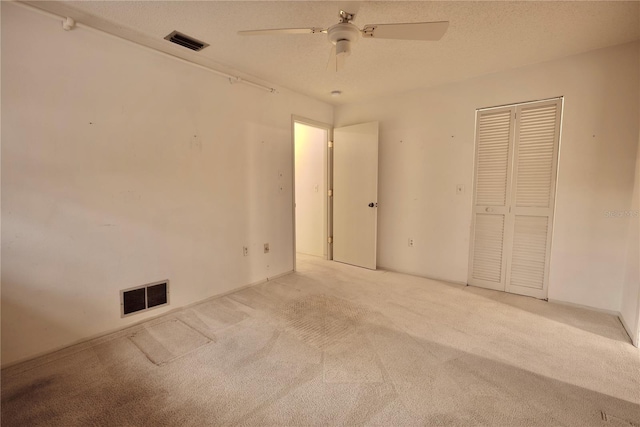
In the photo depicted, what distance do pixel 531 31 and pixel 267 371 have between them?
10.5 feet

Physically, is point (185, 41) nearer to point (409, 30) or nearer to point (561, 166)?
point (409, 30)

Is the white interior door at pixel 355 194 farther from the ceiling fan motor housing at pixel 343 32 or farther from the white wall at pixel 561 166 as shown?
the ceiling fan motor housing at pixel 343 32

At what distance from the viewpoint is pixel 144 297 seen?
8.25ft

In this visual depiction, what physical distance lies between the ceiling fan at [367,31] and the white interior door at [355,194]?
6.86 ft

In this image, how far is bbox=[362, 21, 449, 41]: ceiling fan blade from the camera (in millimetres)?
1652

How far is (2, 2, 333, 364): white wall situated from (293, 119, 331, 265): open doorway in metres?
1.47

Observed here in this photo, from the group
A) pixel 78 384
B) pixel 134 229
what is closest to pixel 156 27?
pixel 134 229

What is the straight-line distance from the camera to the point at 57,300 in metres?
2.08

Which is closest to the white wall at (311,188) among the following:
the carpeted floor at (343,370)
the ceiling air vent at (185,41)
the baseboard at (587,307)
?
the carpeted floor at (343,370)

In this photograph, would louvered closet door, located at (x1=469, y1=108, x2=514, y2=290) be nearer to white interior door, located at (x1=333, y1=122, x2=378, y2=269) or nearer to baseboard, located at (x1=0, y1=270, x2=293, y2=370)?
white interior door, located at (x1=333, y1=122, x2=378, y2=269)

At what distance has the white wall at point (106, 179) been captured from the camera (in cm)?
192

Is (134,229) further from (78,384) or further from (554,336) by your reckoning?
(554,336)

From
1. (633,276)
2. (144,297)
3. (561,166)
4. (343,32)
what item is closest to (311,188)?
(144,297)

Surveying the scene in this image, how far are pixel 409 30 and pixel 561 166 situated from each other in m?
2.21
